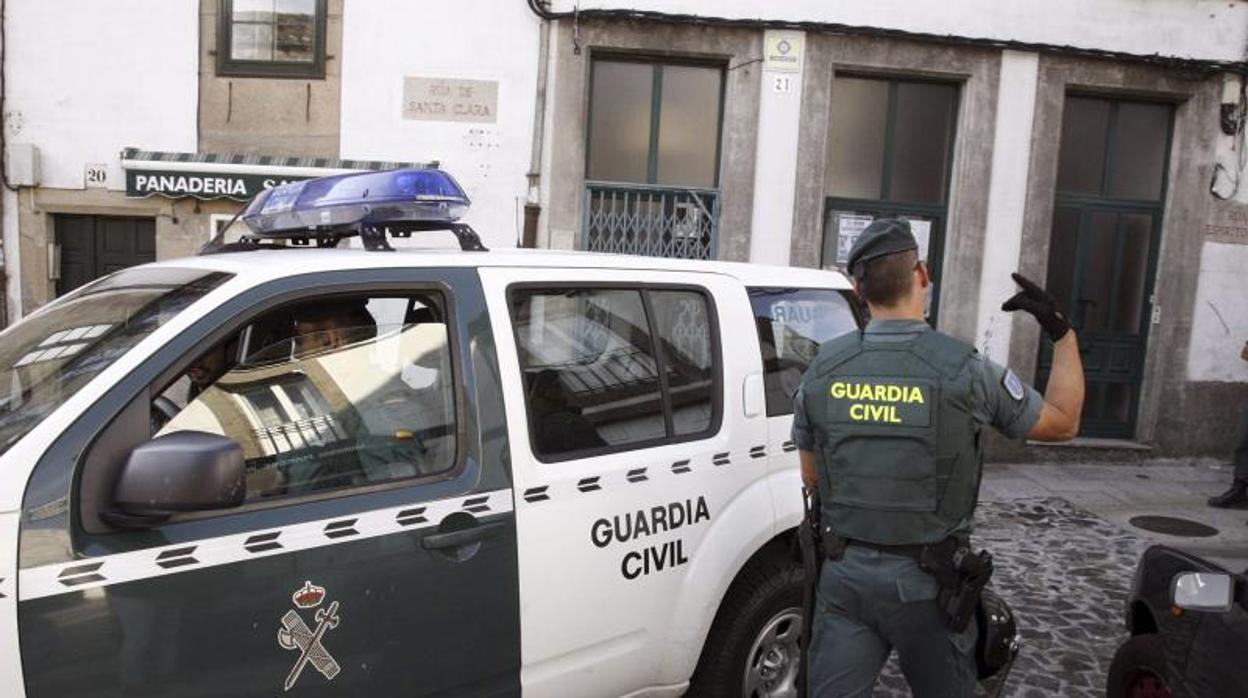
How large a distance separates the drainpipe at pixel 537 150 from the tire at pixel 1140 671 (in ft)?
19.5

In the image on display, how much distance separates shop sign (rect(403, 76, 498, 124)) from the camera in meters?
7.88

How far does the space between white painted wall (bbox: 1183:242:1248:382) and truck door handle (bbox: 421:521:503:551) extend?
8.90 m

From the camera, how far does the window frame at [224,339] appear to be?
1.83 metres

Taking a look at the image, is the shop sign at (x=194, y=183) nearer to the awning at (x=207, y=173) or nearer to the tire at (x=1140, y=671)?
the awning at (x=207, y=173)

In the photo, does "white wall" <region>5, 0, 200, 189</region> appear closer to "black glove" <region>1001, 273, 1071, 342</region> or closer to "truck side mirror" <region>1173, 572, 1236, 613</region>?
"black glove" <region>1001, 273, 1071, 342</region>

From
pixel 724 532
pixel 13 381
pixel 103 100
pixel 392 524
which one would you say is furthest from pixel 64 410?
pixel 103 100

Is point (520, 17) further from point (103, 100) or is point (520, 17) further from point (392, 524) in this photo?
point (392, 524)

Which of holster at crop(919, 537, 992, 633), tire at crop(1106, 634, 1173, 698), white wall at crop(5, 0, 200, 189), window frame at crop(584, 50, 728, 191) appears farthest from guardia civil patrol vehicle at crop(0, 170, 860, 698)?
white wall at crop(5, 0, 200, 189)

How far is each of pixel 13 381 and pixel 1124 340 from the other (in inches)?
378

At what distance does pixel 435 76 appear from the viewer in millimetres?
7875

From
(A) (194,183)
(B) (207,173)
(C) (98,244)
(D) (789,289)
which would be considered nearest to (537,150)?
(B) (207,173)

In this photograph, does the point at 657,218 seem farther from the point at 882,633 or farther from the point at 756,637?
the point at 882,633

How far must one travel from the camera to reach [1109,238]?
895 cm

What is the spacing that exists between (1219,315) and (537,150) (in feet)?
23.3
